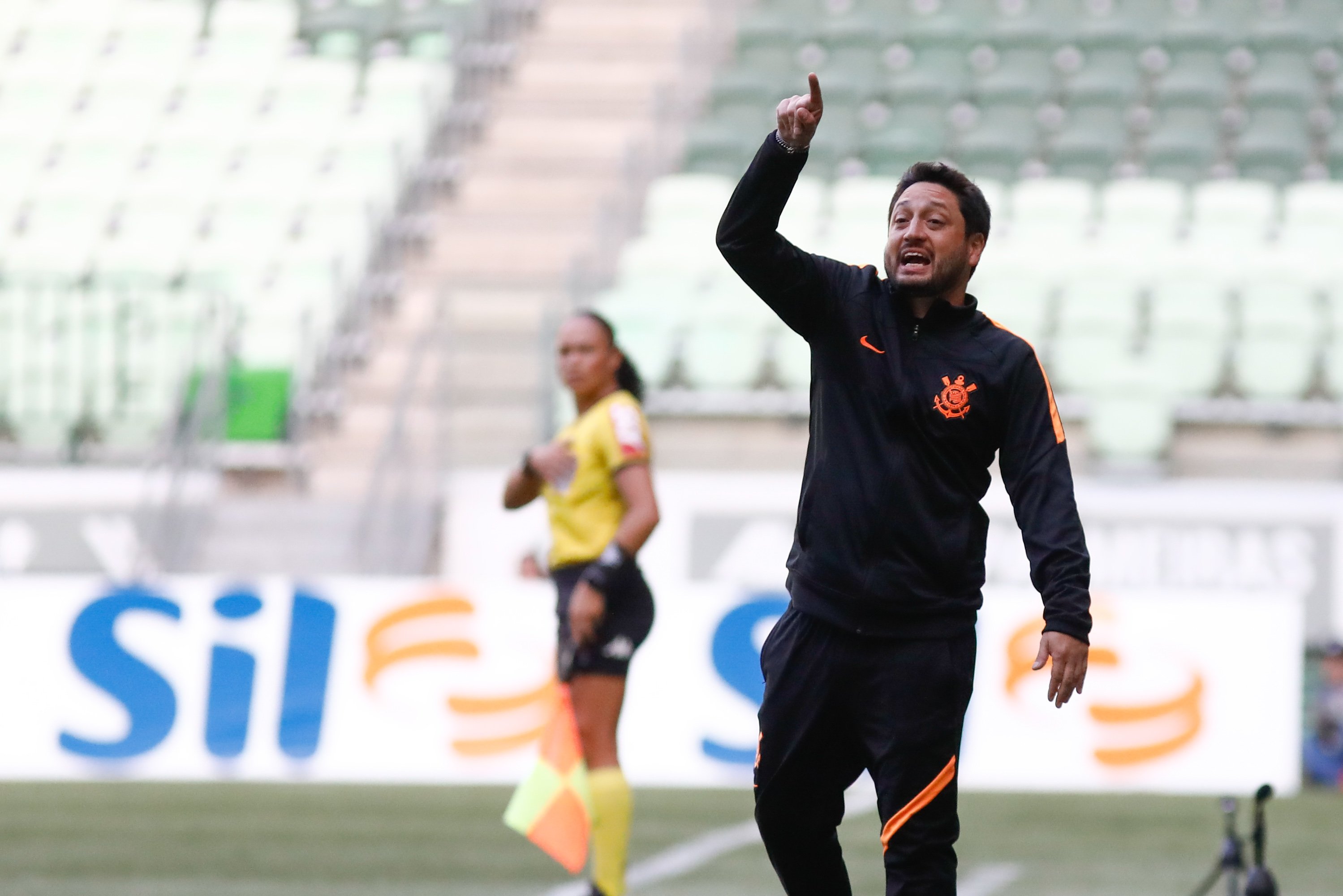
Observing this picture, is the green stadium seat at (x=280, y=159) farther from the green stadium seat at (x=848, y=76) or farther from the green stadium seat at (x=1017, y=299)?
the green stadium seat at (x=1017, y=299)

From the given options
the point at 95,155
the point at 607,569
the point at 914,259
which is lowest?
the point at 607,569

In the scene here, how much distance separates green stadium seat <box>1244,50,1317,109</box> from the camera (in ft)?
57.1

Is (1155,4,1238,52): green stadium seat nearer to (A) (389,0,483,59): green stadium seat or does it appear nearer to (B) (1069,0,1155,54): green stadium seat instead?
(B) (1069,0,1155,54): green stadium seat

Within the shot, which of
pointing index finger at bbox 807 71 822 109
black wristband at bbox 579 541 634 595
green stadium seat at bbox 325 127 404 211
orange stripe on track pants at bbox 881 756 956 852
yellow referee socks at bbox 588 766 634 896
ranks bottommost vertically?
yellow referee socks at bbox 588 766 634 896

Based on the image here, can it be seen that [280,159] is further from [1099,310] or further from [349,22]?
[1099,310]

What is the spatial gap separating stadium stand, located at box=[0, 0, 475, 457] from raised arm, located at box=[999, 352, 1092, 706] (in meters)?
9.96

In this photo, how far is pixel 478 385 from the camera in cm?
1427

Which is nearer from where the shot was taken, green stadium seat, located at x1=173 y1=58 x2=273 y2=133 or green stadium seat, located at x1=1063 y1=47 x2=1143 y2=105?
green stadium seat, located at x1=1063 y1=47 x2=1143 y2=105

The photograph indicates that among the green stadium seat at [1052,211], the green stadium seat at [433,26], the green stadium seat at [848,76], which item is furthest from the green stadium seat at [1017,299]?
the green stadium seat at [433,26]

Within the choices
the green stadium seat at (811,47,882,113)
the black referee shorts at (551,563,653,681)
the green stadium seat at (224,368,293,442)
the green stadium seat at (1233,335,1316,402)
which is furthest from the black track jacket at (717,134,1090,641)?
the green stadium seat at (811,47,882,113)

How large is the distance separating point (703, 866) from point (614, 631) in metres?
1.94

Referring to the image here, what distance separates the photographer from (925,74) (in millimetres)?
18109

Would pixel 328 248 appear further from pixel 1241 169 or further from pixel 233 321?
pixel 1241 169

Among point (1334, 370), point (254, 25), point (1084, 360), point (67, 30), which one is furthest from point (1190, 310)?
point (67, 30)
